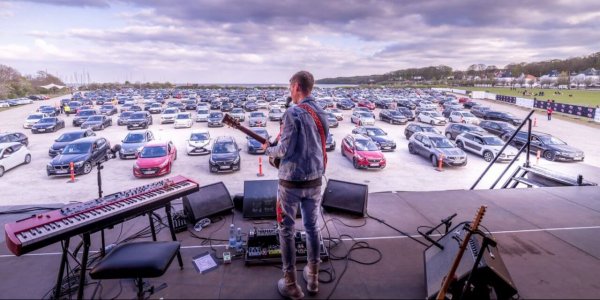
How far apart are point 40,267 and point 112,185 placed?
9.31m

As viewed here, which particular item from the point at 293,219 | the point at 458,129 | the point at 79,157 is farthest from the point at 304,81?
the point at 458,129

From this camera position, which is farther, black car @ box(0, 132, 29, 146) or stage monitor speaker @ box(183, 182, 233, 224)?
black car @ box(0, 132, 29, 146)

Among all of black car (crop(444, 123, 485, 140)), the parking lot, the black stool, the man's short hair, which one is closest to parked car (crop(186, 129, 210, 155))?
the parking lot

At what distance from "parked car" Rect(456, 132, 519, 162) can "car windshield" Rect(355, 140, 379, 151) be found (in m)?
6.48

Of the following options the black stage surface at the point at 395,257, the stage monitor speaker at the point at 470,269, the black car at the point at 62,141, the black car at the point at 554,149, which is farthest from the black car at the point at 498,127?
the black car at the point at 62,141

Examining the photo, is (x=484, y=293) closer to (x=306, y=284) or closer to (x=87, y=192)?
(x=306, y=284)

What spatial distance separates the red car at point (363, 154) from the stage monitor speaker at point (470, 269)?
1130 cm

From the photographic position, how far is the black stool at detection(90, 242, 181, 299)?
2852mm

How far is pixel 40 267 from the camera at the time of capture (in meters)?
4.13

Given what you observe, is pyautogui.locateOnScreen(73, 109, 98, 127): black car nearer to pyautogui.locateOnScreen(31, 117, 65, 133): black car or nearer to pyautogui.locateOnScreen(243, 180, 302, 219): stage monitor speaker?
pyautogui.locateOnScreen(31, 117, 65, 133): black car

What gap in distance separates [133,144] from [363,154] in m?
12.2

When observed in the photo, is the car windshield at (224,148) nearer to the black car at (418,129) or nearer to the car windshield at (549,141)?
the black car at (418,129)

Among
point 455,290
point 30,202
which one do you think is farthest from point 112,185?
point 455,290

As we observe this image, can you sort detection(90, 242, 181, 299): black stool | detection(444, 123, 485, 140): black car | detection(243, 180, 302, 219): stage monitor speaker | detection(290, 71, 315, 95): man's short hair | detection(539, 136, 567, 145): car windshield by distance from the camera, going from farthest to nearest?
1. detection(444, 123, 485, 140): black car
2. detection(539, 136, 567, 145): car windshield
3. detection(243, 180, 302, 219): stage monitor speaker
4. detection(290, 71, 315, 95): man's short hair
5. detection(90, 242, 181, 299): black stool
